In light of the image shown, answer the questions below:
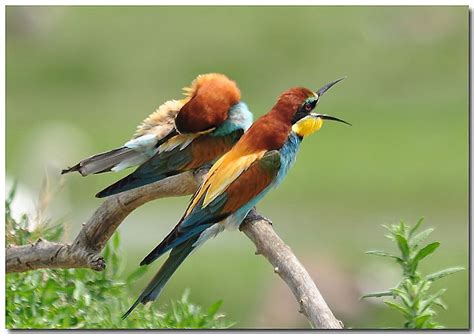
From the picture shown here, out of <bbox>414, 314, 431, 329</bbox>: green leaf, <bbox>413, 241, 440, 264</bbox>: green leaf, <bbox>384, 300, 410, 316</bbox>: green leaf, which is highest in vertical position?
<bbox>413, 241, 440, 264</bbox>: green leaf

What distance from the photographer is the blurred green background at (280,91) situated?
17.7ft

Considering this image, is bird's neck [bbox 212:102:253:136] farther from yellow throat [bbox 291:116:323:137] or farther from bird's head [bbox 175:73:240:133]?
yellow throat [bbox 291:116:323:137]

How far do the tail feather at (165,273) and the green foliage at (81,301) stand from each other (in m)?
0.20

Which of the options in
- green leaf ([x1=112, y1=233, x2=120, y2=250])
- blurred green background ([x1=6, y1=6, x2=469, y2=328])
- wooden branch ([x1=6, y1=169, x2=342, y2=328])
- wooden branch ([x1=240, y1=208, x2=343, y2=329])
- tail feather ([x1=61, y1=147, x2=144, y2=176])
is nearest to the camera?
wooden branch ([x1=240, y1=208, x2=343, y2=329])

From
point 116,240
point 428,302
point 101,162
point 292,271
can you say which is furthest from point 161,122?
point 428,302

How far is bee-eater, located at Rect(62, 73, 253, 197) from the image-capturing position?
84.7 inches

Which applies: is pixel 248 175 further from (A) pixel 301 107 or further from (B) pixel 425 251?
(B) pixel 425 251

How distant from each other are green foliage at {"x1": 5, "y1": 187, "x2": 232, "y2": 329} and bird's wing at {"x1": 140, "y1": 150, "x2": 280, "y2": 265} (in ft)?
0.86

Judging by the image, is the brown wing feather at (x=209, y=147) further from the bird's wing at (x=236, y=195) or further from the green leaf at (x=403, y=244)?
the green leaf at (x=403, y=244)

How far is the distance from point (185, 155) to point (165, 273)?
257 millimetres

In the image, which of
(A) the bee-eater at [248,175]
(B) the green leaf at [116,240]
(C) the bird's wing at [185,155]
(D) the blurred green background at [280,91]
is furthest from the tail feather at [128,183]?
(D) the blurred green background at [280,91]

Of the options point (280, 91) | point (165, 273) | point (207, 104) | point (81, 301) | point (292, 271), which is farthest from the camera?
point (280, 91)

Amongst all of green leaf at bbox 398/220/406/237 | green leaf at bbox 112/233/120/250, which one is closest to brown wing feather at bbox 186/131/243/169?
green leaf at bbox 112/233/120/250

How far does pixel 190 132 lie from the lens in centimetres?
218
